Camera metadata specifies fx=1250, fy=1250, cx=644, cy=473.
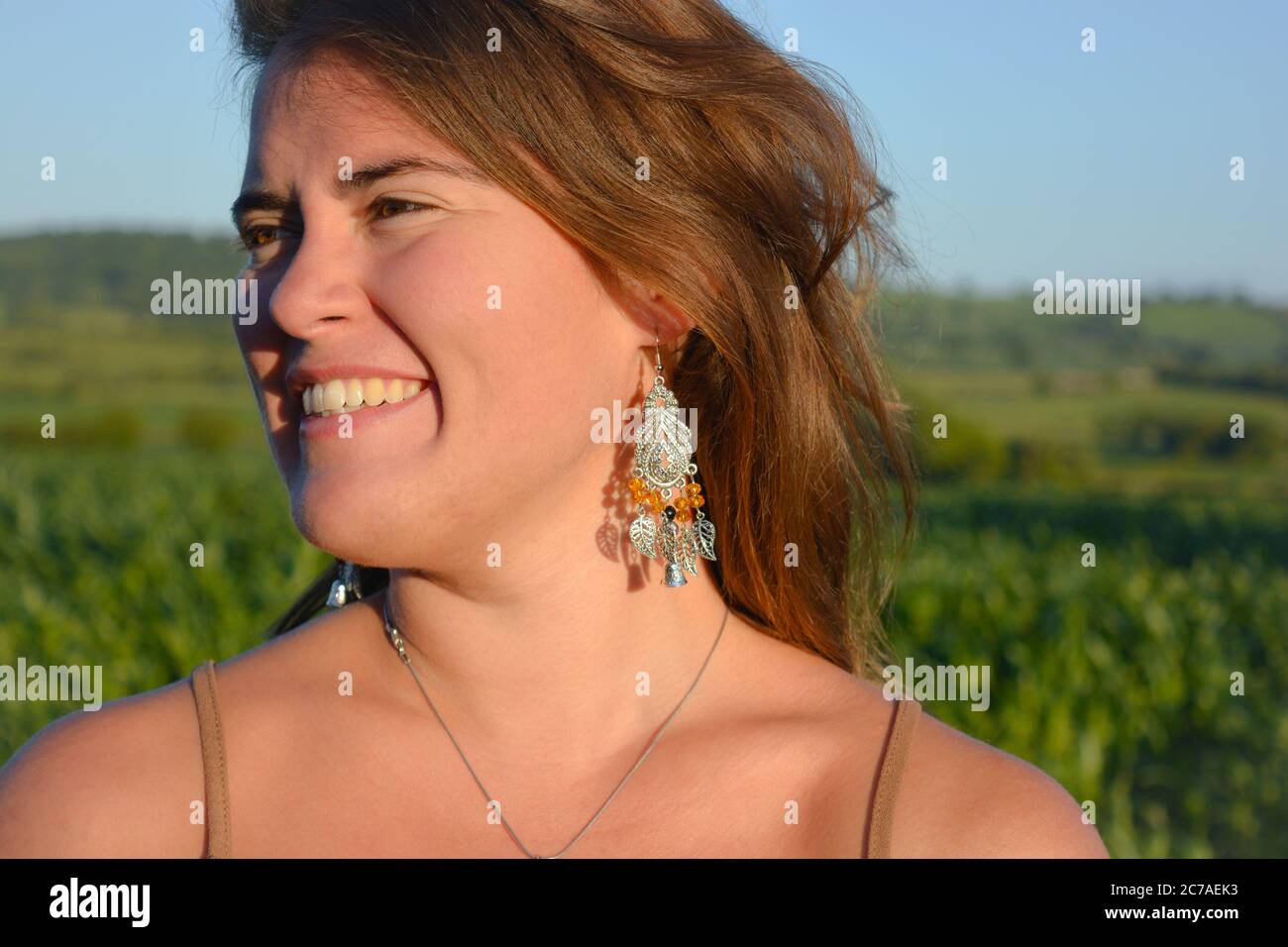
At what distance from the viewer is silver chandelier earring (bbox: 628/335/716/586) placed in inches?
90.8

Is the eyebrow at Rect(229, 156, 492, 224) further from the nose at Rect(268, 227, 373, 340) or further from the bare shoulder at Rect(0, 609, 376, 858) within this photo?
the bare shoulder at Rect(0, 609, 376, 858)

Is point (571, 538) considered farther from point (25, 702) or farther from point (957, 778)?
point (25, 702)

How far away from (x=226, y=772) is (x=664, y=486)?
916 millimetres

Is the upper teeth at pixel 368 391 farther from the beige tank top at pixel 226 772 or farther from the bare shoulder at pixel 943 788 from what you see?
the bare shoulder at pixel 943 788

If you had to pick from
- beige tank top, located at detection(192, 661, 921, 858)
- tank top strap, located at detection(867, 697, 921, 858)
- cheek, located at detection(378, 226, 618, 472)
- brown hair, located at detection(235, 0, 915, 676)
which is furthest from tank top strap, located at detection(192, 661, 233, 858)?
tank top strap, located at detection(867, 697, 921, 858)

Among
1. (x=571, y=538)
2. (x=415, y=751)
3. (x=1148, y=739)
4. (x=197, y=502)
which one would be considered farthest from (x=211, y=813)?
(x=197, y=502)

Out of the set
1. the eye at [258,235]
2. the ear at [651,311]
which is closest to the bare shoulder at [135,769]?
the eye at [258,235]

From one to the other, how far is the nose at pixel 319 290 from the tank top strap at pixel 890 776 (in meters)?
1.14

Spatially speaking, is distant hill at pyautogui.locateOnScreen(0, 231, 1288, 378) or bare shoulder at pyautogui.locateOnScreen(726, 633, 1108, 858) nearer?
bare shoulder at pyautogui.locateOnScreen(726, 633, 1108, 858)

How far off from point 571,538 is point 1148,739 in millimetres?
6984

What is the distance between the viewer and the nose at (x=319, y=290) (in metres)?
1.97

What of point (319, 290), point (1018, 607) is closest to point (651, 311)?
point (319, 290)

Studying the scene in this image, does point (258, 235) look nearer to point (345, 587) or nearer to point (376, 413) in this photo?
point (376, 413)

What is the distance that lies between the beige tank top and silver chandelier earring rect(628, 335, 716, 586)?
48cm
